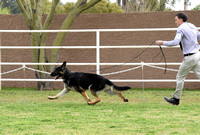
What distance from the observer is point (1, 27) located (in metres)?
15.1

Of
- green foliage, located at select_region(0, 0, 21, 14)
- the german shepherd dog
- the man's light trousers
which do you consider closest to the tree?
the german shepherd dog

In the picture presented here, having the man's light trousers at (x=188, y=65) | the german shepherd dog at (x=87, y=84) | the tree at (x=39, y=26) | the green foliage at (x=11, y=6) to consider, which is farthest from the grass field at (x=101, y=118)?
the green foliage at (x=11, y=6)

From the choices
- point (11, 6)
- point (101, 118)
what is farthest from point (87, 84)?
point (11, 6)

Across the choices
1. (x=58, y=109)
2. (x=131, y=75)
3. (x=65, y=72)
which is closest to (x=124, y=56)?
(x=131, y=75)

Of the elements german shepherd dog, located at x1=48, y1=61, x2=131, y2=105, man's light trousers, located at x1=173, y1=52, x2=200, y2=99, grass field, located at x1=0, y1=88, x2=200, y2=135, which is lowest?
grass field, located at x1=0, y1=88, x2=200, y2=135

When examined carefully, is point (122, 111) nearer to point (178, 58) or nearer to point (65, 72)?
point (65, 72)

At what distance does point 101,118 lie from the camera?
8.09 metres

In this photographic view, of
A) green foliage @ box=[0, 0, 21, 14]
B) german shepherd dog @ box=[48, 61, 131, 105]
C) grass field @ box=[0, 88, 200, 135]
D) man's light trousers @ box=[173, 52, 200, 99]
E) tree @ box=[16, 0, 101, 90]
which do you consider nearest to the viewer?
grass field @ box=[0, 88, 200, 135]

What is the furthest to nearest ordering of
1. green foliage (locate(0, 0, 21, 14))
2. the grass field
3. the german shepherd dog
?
green foliage (locate(0, 0, 21, 14)), the german shepherd dog, the grass field

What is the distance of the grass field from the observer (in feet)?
22.5

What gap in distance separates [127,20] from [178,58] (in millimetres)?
2022

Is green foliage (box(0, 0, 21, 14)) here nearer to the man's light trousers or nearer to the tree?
the tree

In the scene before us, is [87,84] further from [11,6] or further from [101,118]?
[11,6]

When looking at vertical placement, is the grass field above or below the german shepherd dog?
below
